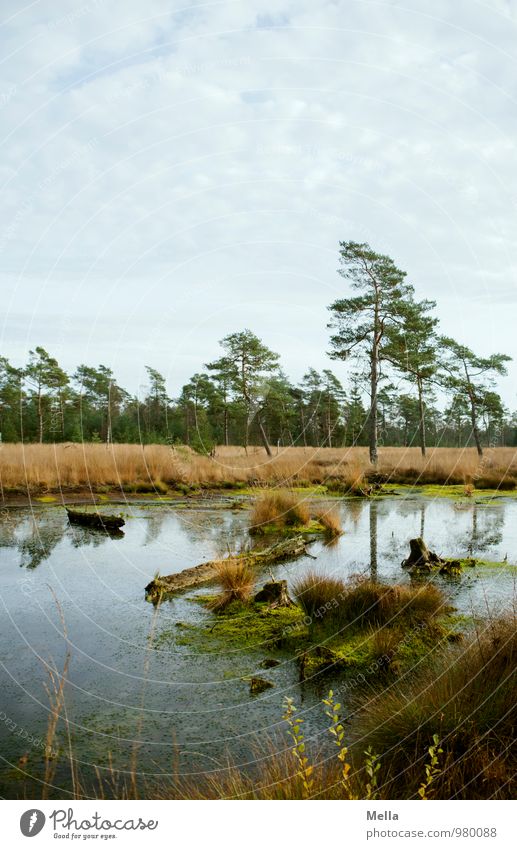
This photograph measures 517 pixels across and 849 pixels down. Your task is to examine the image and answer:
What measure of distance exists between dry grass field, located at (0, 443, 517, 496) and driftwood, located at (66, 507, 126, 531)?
13.6 feet

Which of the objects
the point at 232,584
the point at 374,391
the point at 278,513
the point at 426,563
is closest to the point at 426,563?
the point at 426,563

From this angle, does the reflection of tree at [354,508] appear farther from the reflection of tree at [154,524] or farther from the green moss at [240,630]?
the green moss at [240,630]

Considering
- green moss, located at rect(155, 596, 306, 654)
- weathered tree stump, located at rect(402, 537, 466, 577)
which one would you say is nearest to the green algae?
green moss, located at rect(155, 596, 306, 654)

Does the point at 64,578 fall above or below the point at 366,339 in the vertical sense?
below

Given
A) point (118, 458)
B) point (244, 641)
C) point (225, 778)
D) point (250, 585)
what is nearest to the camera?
point (225, 778)

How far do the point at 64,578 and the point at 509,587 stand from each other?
471 centimetres

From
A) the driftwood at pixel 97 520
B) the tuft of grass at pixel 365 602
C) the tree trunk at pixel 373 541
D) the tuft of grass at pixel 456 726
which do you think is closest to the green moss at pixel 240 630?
the tuft of grass at pixel 365 602

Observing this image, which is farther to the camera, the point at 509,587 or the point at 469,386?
the point at 469,386

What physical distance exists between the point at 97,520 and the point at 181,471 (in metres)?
6.79

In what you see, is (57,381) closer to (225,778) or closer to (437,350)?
(437,350)

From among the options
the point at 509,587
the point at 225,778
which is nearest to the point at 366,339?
the point at 509,587

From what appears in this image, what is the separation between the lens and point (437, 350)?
2630 centimetres
